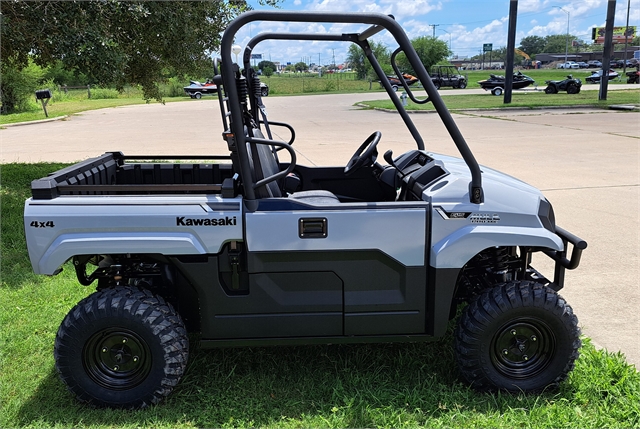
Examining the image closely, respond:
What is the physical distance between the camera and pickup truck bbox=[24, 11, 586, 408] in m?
2.71

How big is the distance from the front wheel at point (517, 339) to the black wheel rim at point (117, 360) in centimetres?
156

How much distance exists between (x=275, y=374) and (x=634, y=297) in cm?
274

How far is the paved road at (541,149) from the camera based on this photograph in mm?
4429

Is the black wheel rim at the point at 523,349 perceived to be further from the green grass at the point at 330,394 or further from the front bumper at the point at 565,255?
the front bumper at the point at 565,255

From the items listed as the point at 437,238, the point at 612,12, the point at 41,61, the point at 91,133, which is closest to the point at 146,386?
the point at 437,238

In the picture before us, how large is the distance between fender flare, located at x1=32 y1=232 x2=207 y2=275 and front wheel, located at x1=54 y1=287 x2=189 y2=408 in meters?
0.26

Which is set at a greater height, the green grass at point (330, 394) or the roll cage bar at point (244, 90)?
the roll cage bar at point (244, 90)

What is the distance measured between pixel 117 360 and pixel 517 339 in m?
1.98

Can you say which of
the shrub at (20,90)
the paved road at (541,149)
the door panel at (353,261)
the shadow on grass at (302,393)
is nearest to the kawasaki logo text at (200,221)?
the door panel at (353,261)

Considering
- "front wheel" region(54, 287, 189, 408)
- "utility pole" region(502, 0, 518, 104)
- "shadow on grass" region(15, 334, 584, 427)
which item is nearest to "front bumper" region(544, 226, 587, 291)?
"shadow on grass" region(15, 334, 584, 427)

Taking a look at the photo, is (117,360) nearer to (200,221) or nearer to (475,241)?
(200,221)

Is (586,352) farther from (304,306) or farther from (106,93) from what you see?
(106,93)

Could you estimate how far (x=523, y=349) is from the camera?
118 inches

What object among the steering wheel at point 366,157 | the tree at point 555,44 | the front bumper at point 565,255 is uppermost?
the tree at point 555,44
